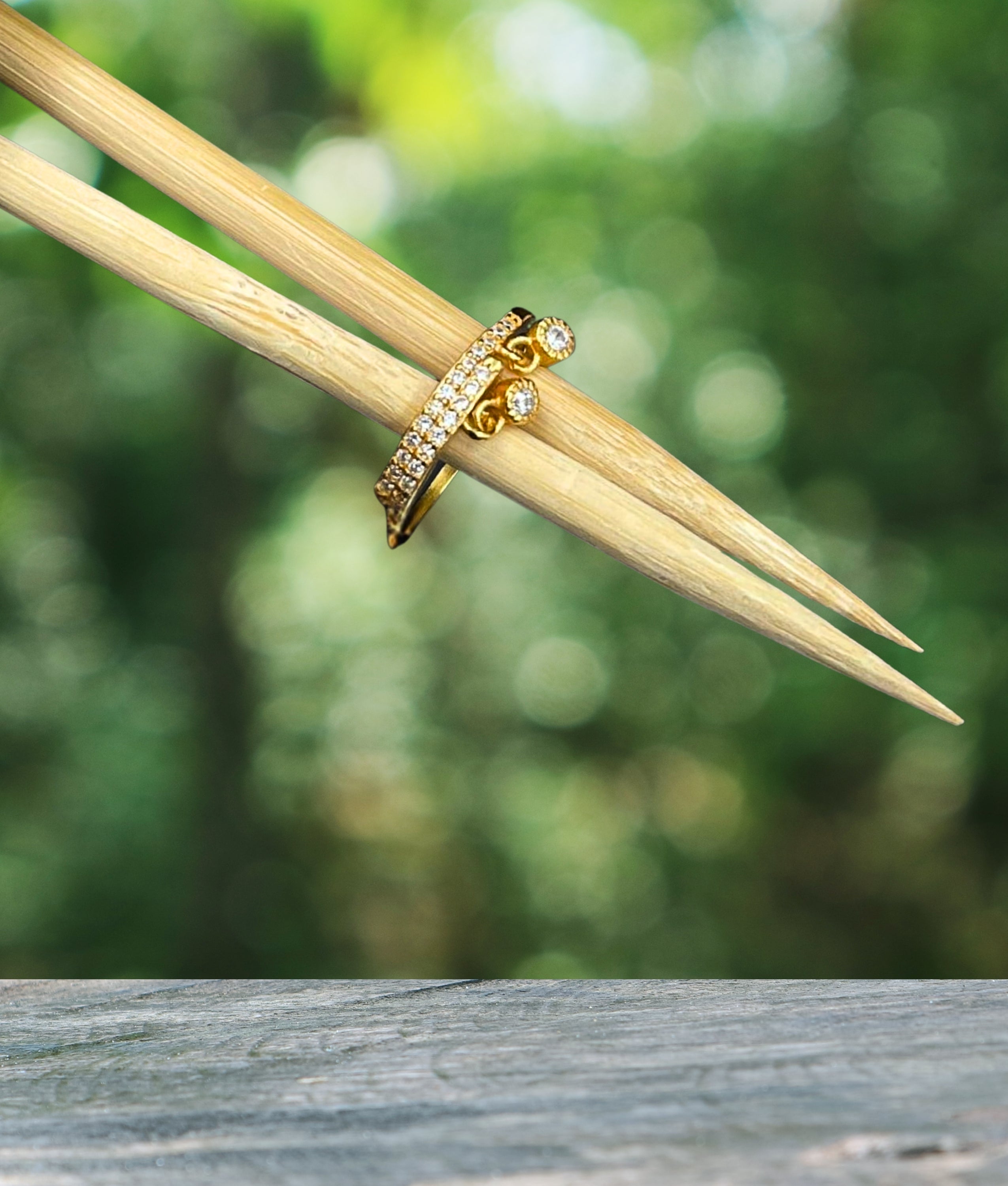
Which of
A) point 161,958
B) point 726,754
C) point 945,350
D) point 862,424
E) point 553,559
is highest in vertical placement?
point 945,350

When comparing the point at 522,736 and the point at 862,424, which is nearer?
the point at 862,424

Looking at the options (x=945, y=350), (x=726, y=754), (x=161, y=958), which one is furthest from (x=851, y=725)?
(x=161, y=958)

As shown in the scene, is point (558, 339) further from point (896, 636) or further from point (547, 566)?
point (547, 566)

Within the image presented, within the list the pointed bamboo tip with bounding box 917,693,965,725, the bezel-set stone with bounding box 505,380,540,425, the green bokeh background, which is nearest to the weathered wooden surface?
the pointed bamboo tip with bounding box 917,693,965,725

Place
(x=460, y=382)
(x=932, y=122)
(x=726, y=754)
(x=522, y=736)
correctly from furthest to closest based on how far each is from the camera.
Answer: (x=522, y=736), (x=726, y=754), (x=932, y=122), (x=460, y=382)

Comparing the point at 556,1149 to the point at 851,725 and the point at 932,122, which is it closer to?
Answer: the point at 851,725

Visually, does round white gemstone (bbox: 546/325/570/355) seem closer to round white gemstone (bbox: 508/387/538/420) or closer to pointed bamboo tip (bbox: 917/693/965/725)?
round white gemstone (bbox: 508/387/538/420)

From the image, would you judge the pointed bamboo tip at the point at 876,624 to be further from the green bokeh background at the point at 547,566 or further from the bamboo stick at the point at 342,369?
the green bokeh background at the point at 547,566

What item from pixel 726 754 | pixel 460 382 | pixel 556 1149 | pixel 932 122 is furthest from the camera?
pixel 726 754
